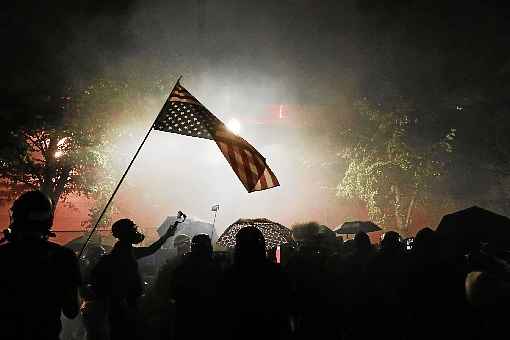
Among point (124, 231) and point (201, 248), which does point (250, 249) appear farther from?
point (124, 231)

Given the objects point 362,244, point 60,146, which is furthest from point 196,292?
point 60,146

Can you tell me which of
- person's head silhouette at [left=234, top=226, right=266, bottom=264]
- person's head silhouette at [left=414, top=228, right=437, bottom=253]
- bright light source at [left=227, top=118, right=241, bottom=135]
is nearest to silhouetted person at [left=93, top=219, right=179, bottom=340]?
person's head silhouette at [left=234, top=226, right=266, bottom=264]

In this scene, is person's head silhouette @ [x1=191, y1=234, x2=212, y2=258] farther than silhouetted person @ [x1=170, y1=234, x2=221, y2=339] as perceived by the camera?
Yes

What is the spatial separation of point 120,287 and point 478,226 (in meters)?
6.68

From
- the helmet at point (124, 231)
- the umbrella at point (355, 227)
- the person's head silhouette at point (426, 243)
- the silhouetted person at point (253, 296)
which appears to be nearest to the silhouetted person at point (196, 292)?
the helmet at point (124, 231)

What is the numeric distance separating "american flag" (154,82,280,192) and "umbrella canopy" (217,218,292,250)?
2433mm

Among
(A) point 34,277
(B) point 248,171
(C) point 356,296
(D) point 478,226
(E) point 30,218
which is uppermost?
(B) point 248,171

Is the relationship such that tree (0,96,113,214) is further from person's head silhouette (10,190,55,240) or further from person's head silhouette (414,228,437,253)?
person's head silhouette (414,228,437,253)

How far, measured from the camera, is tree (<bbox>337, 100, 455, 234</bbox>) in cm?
2200

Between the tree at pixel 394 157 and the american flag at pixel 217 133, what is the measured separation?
708 inches

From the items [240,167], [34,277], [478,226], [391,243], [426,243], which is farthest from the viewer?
[478,226]

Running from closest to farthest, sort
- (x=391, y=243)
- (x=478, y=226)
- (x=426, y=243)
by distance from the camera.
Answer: (x=426, y=243) → (x=391, y=243) → (x=478, y=226)

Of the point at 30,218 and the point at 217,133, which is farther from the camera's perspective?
the point at 217,133

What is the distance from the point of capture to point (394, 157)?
22.3 meters
